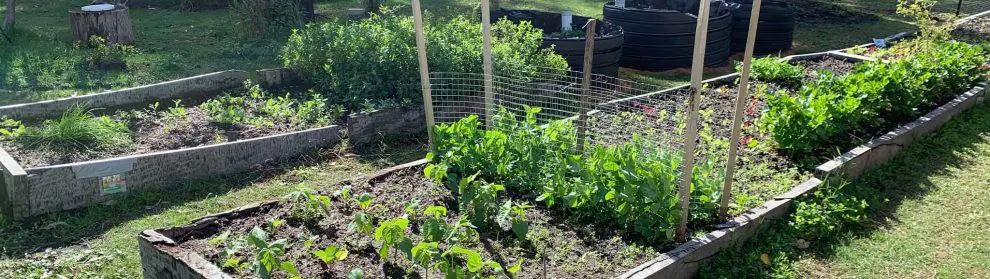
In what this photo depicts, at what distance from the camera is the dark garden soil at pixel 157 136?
5.96 meters

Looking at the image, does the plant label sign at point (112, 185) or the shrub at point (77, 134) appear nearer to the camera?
the plant label sign at point (112, 185)

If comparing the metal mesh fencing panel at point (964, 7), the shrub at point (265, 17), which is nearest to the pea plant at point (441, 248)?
the shrub at point (265, 17)

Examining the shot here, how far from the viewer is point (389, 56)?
291 inches

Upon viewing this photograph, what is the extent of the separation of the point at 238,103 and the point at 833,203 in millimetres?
4991

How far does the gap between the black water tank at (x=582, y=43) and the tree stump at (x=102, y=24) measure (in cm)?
441

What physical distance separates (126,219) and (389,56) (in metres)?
2.74

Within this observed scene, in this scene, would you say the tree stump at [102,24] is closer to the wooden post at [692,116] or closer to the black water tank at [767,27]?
the wooden post at [692,116]

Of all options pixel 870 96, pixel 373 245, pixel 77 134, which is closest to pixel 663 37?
pixel 870 96

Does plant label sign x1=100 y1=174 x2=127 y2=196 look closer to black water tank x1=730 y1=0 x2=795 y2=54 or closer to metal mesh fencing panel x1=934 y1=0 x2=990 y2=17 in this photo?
black water tank x1=730 y1=0 x2=795 y2=54

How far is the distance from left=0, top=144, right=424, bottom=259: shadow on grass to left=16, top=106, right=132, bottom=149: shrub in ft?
2.53

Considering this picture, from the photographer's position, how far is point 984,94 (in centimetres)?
798

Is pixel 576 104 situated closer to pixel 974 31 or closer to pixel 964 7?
pixel 974 31

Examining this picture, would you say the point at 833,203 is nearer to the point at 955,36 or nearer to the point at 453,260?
the point at 453,260

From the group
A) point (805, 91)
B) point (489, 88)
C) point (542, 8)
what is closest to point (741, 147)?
point (805, 91)
